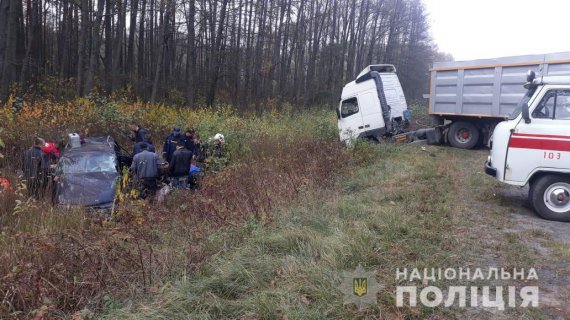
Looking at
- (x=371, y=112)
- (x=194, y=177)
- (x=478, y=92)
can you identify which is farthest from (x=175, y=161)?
(x=478, y=92)

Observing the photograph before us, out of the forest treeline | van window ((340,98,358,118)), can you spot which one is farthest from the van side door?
the forest treeline

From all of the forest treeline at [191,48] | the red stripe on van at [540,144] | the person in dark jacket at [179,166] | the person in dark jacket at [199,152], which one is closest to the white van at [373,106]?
the person in dark jacket at [199,152]

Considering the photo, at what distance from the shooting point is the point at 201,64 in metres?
31.8

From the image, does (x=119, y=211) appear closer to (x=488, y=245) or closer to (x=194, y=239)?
(x=194, y=239)

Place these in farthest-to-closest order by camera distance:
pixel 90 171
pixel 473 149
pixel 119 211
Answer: pixel 473 149, pixel 90 171, pixel 119 211

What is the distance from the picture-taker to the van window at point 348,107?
14.8m

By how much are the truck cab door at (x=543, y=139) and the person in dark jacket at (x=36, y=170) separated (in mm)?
8173

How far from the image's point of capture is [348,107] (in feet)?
49.6

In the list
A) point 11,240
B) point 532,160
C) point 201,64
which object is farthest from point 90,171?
point 201,64

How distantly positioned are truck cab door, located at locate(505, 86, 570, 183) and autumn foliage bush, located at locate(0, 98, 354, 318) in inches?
133

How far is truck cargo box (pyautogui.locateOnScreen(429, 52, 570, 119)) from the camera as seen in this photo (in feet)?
38.2

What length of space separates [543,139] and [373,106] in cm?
796

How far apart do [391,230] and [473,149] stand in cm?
1121

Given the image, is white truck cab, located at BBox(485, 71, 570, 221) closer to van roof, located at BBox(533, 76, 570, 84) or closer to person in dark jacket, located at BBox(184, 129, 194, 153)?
van roof, located at BBox(533, 76, 570, 84)
